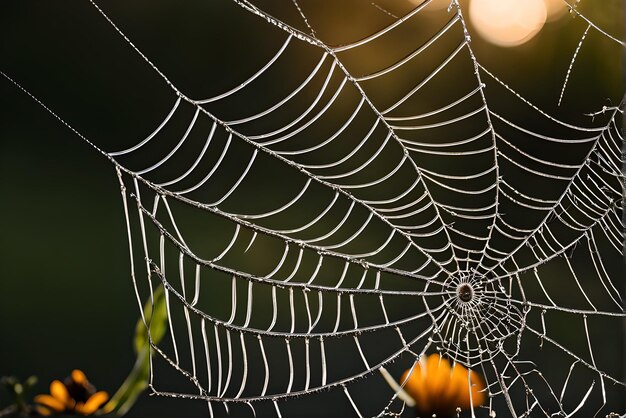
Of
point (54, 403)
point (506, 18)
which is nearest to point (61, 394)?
point (54, 403)

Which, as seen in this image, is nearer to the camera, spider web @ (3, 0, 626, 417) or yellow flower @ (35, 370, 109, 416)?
yellow flower @ (35, 370, 109, 416)

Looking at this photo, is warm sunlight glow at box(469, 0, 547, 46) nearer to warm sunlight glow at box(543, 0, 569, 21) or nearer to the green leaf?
warm sunlight glow at box(543, 0, 569, 21)

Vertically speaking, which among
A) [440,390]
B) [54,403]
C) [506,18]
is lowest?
[54,403]

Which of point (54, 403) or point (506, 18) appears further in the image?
point (506, 18)

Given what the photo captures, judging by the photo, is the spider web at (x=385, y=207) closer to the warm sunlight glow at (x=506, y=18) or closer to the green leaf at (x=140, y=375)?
the warm sunlight glow at (x=506, y=18)

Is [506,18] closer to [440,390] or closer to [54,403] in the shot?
[440,390]

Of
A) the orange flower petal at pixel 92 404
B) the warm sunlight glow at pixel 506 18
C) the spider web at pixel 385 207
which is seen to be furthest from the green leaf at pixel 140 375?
the warm sunlight glow at pixel 506 18

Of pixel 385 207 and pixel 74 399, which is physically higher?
pixel 385 207

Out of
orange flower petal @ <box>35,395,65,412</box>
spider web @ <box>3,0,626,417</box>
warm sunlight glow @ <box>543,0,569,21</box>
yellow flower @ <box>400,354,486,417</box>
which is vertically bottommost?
orange flower petal @ <box>35,395,65,412</box>

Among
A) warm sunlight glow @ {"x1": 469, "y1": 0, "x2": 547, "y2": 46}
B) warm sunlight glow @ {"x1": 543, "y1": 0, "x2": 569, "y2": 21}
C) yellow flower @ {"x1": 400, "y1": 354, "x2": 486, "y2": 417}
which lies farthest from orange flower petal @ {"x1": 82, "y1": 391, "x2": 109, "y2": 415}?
warm sunlight glow @ {"x1": 543, "y1": 0, "x2": 569, "y2": 21}
